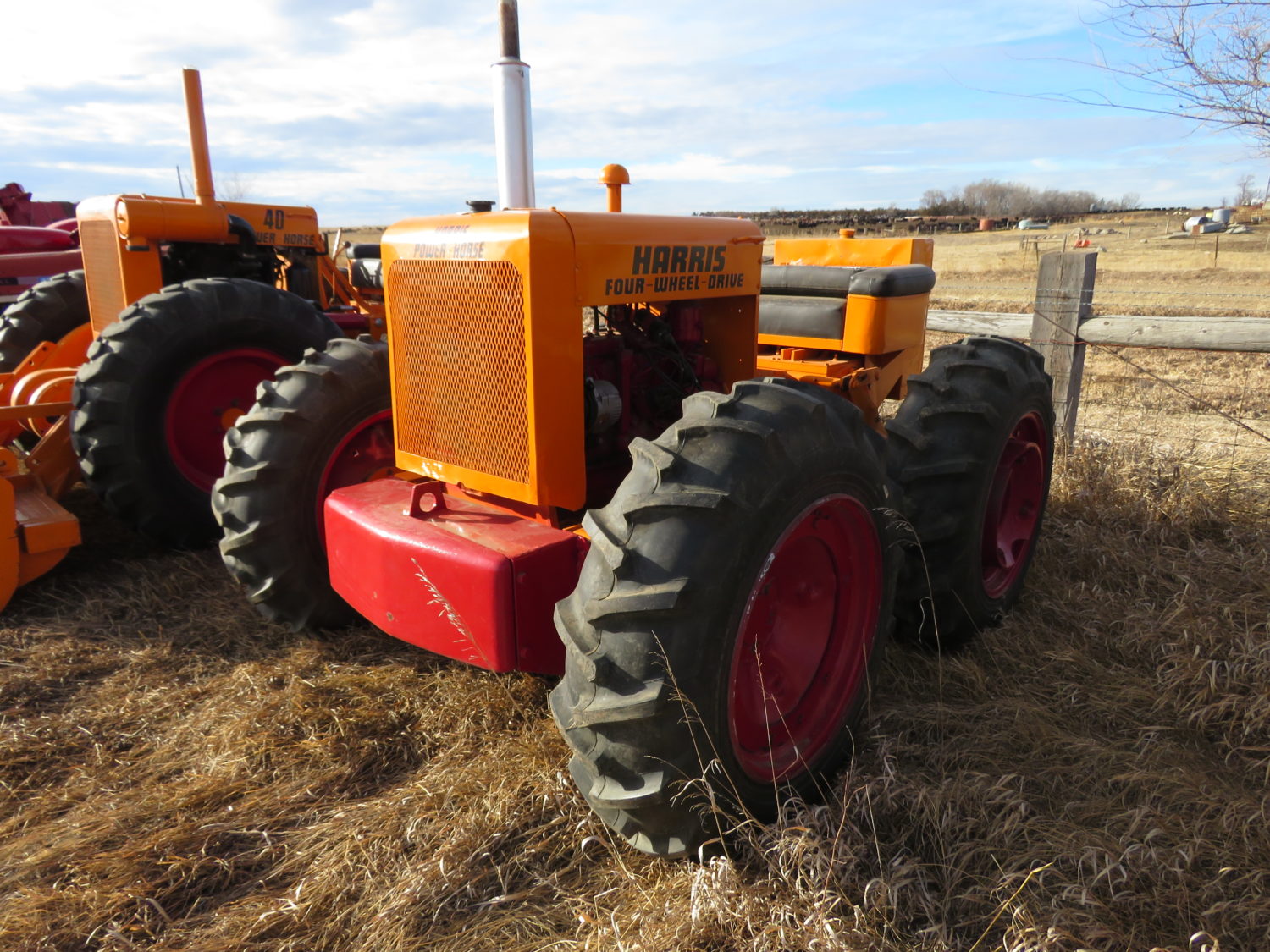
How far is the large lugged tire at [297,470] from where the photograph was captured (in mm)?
3262

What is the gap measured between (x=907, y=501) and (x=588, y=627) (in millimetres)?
1656

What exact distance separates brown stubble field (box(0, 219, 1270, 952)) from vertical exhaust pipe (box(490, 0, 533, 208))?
5.64 feet

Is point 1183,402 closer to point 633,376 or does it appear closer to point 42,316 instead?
point 633,376

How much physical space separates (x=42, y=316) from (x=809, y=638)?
6067 mm

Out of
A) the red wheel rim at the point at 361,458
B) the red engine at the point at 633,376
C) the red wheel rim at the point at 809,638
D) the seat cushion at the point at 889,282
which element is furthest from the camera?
the seat cushion at the point at 889,282

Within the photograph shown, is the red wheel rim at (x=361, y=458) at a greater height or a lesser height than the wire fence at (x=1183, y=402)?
greater

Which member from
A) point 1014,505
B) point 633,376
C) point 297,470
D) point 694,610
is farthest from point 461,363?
point 1014,505

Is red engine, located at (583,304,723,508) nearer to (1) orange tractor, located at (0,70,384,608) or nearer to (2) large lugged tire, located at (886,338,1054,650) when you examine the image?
(2) large lugged tire, located at (886,338,1054,650)

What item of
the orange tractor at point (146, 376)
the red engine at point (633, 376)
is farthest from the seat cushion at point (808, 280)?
the orange tractor at point (146, 376)

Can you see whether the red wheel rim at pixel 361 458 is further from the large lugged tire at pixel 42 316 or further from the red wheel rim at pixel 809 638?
the large lugged tire at pixel 42 316

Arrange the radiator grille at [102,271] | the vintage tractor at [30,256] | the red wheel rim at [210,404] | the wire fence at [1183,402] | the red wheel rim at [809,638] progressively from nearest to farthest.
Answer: the red wheel rim at [809,638], the red wheel rim at [210,404], the wire fence at [1183,402], the radiator grille at [102,271], the vintage tractor at [30,256]

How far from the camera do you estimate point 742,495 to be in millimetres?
2146

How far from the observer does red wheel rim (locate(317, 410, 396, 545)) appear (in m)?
3.39

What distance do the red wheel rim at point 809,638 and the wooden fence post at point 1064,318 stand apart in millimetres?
3492
